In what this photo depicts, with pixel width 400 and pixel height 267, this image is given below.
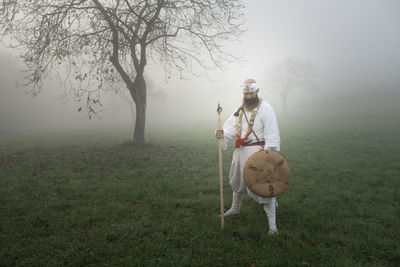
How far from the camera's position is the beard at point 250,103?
14.8 feet

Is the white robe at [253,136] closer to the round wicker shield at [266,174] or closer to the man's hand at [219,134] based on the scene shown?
the man's hand at [219,134]

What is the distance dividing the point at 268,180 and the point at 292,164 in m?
5.95

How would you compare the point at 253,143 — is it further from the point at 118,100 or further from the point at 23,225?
Result: the point at 118,100

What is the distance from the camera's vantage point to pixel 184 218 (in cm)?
486

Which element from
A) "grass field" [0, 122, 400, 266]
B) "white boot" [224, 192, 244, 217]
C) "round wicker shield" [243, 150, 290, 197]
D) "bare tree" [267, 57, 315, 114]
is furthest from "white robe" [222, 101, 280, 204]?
"bare tree" [267, 57, 315, 114]

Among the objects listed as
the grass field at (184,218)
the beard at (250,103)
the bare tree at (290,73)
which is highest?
the bare tree at (290,73)

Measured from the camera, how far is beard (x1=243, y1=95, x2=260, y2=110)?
452cm

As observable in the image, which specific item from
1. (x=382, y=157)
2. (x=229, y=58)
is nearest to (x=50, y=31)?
(x=229, y=58)

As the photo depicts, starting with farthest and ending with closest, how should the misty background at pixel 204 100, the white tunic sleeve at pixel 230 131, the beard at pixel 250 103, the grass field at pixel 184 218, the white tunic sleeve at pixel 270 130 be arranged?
the misty background at pixel 204 100 → the white tunic sleeve at pixel 230 131 → the beard at pixel 250 103 → the white tunic sleeve at pixel 270 130 → the grass field at pixel 184 218

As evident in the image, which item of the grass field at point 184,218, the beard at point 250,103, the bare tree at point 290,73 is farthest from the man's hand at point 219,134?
the bare tree at point 290,73

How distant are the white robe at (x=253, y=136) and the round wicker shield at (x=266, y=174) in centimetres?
35

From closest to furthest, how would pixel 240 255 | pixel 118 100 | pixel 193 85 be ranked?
1. pixel 240 255
2. pixel 118 100
3. pixel 193 85

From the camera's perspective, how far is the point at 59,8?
977 centimetres

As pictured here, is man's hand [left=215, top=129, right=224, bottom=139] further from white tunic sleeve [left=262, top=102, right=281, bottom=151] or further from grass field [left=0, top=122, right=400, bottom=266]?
grass field [left=0, top=122, right=400, bottom=266]
